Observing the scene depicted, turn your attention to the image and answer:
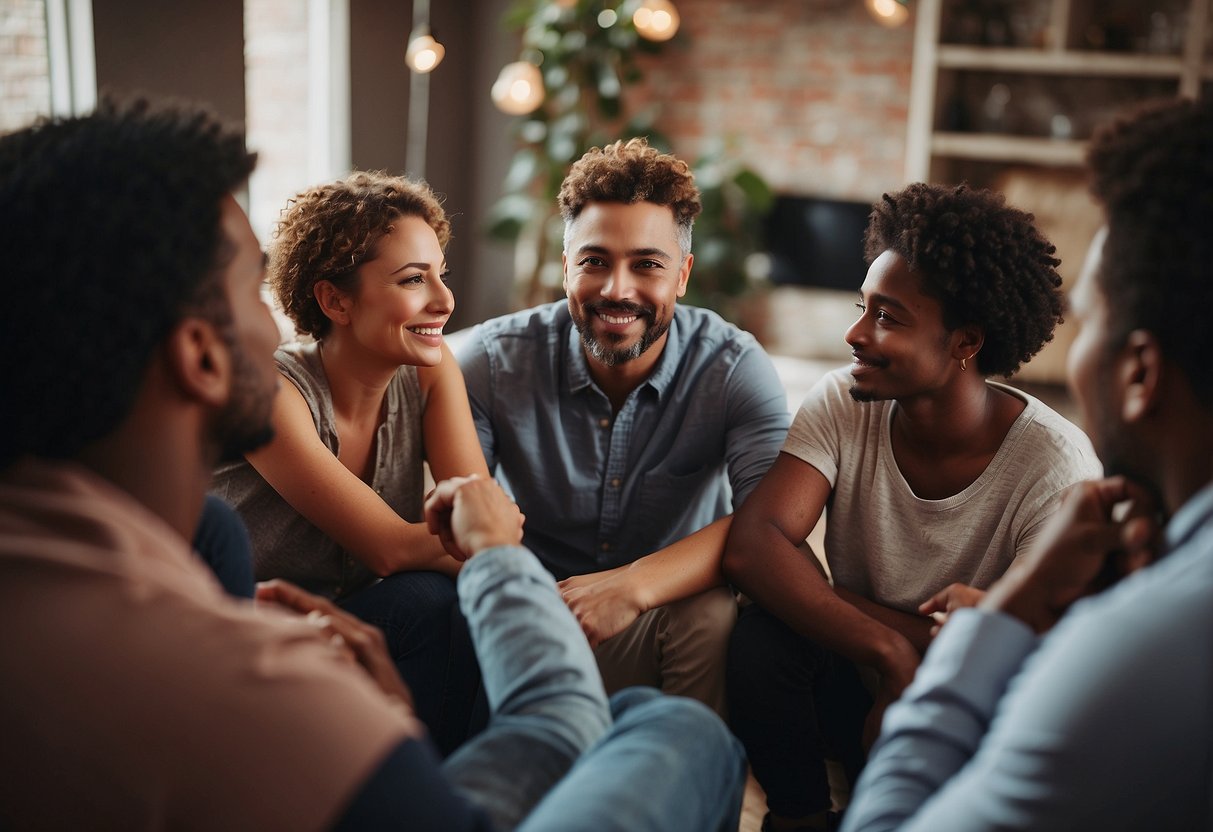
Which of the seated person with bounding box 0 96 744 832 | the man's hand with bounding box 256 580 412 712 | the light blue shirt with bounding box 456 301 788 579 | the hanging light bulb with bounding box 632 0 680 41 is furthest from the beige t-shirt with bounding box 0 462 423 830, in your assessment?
the hanging light bulb with bounding box 632 0 680 41

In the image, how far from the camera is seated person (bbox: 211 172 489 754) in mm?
1880

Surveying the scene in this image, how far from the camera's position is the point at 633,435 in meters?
2.21

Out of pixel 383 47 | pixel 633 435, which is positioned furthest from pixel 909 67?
pixel 633 435

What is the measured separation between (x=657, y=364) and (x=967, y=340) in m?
0.64

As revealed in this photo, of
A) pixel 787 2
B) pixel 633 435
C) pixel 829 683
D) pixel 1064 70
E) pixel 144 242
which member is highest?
pixel 787 2

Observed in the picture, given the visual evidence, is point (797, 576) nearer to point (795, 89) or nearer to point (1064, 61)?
point (1064, 61)

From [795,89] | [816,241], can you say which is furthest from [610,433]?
[795,89]

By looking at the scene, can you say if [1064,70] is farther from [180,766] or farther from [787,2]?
[180,766]

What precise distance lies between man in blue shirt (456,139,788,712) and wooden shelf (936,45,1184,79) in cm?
299

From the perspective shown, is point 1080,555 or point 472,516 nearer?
point 1080,555

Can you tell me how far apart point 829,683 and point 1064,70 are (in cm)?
371

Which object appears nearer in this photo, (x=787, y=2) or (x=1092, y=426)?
(x=1092, y=426)

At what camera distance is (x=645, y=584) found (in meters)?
1.88

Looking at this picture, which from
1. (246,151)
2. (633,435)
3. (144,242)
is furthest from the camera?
(633,435)
